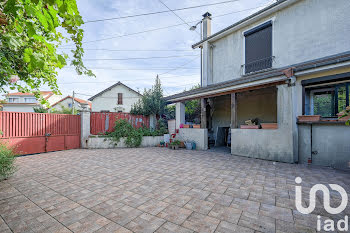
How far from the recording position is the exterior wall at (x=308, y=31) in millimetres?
5930

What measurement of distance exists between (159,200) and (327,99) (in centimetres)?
706

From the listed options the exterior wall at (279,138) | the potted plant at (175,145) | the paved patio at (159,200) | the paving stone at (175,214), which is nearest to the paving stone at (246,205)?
the paved patio at (159,200)

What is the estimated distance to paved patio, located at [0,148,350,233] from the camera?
7.06 feet

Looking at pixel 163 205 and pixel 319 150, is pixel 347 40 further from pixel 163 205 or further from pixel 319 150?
pixel 163 205

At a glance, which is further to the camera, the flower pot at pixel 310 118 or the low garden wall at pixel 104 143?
the low garden wall at pixel 104 143

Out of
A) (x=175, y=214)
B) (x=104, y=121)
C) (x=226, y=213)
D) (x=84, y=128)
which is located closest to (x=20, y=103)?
(x=84, y=128)

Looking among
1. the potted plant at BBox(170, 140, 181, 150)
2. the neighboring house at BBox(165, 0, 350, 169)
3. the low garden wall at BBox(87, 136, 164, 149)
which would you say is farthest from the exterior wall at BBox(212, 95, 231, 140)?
the low garden wall at BBox(87, 136, 164, 149)

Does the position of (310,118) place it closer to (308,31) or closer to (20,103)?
(308,31)

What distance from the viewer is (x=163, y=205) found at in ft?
8.78

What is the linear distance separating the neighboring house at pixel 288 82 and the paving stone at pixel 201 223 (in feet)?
15.9

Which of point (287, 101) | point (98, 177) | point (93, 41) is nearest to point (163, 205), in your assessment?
point (98, 177)

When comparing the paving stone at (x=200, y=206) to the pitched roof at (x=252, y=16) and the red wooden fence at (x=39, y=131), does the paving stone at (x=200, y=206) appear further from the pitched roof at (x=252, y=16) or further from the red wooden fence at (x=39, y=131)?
the pitched roof at (x=252, y=16)

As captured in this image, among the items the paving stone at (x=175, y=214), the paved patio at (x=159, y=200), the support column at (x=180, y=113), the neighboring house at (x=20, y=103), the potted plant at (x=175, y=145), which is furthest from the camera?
the neighboring house at (x=20, y=103)

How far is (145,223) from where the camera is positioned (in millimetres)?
2180
